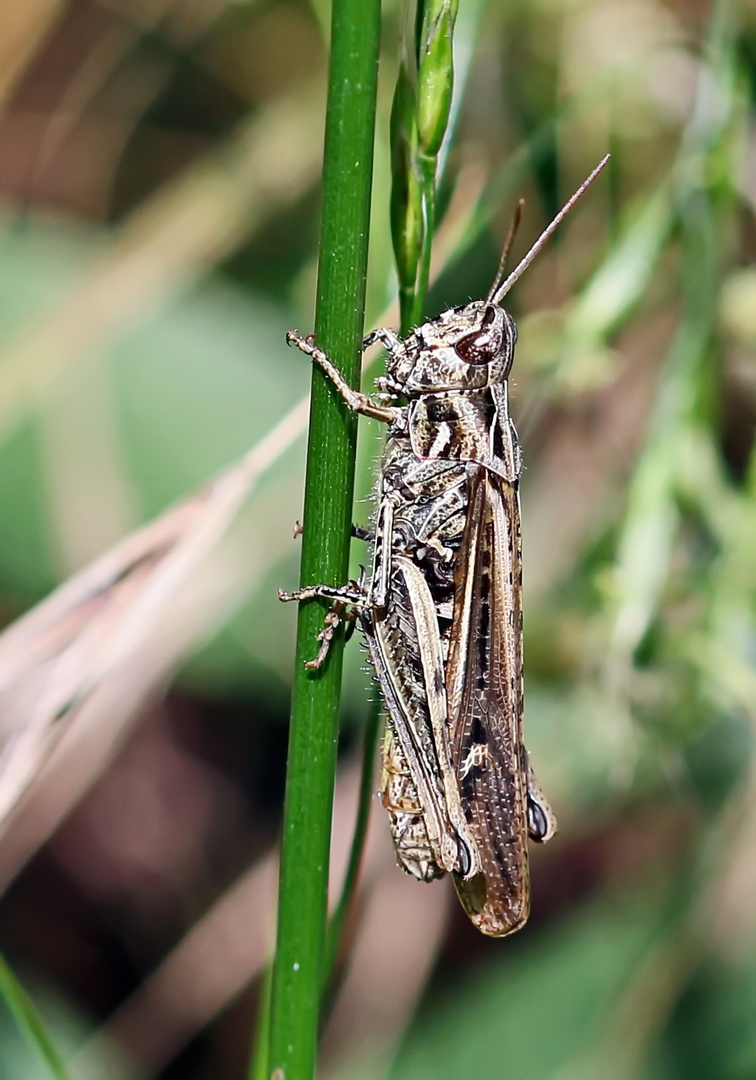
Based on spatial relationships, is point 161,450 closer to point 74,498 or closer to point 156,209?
point 74,498

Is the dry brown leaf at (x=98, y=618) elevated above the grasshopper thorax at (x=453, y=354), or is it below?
below

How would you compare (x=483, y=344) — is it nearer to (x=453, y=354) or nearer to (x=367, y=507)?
(x=453, y=354)

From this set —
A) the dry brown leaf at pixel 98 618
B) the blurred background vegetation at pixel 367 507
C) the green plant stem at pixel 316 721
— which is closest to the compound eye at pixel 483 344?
the blurred background vegetation at pixel 367 507

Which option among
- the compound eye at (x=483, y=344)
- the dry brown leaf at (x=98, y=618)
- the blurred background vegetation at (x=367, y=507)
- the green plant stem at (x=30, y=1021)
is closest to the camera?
the green plant stem at (x=30, y=1021)

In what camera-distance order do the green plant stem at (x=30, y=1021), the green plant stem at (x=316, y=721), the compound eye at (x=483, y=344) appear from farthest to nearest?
the compound eye at (x=483, y=344) → the green plant stem at (x=30, y=1021) → the green plant stem at (x=316, y=721)

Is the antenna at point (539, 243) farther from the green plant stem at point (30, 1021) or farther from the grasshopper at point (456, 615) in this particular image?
the green plant stem at point (30, 1021)

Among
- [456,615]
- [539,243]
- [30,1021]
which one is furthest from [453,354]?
[30,1021]

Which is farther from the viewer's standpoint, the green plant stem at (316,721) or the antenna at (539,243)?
the antenna at (539,243)

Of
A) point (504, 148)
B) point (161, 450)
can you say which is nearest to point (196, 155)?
point (504, 148)
